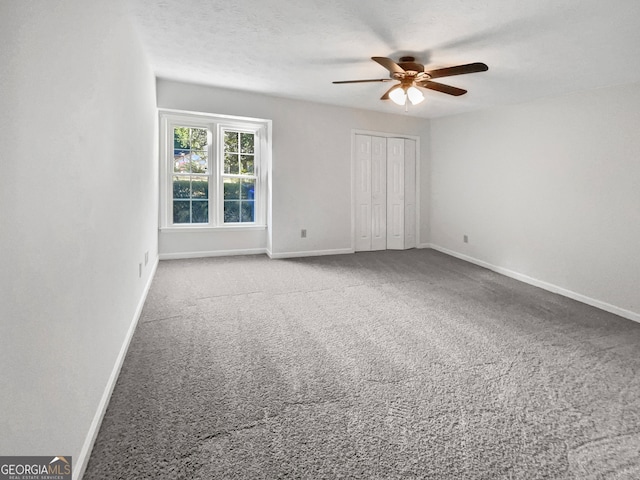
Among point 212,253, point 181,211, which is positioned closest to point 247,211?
point 212,253

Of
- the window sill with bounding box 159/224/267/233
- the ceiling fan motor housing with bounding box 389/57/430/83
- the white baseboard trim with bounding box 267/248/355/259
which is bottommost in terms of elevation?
the white baseboard trim with bounding box 267/248/355/259

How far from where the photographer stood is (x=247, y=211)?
18.3 ft

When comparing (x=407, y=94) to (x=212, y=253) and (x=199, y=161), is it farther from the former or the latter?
(x=212, y=253)

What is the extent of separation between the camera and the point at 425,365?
2.23 meters

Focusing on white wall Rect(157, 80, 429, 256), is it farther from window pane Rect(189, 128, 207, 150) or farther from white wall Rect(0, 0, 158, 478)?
white wall Rect(0, 0, 158, 478)

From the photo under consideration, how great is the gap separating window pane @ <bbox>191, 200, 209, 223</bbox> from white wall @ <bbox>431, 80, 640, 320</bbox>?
4.11 meters

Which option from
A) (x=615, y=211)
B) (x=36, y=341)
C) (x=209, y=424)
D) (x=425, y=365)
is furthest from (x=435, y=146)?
(x=36, y=341)

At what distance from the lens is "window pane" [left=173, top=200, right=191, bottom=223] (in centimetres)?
511

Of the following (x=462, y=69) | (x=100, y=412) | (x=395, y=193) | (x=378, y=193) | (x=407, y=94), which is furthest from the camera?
(x=395, y=193)

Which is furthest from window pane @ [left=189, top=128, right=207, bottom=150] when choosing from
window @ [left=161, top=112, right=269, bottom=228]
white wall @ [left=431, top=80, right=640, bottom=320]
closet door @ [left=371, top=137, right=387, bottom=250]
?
white wall @ [left=431, top=80, right=640, bottom=320]

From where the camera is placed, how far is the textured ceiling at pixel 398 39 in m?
2.36

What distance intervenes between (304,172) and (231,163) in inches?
46.6

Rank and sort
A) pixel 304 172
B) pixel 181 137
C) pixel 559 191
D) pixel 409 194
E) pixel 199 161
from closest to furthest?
1. pixel 559 191
2. pixel 181 137
3. pixel 199 161
4. pixel 304 172
5. pixel 409 194

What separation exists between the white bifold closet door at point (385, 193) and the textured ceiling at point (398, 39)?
1993 millimetres
